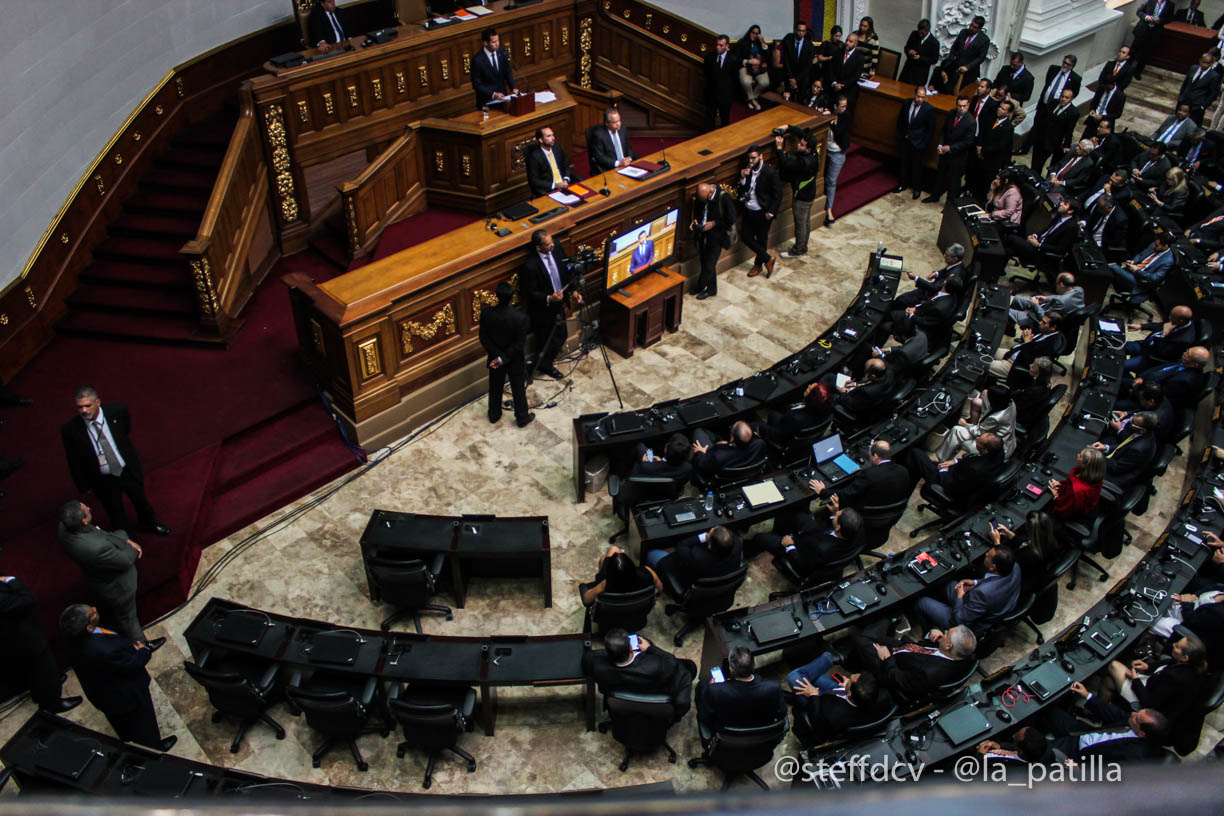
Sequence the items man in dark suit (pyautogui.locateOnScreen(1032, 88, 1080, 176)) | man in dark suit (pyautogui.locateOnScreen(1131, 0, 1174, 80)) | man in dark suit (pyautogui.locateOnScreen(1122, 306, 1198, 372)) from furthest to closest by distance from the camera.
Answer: man in dark suit (pyautogui.locateOnScreen(1131, 0, 1174, 80)) → man in dark suit (pyautogui.locateOnScreen(1032, 88, 1080, 176)) → man in dark suit (pyautogui.locateOnScreen(1122, 306, 1198, 372))

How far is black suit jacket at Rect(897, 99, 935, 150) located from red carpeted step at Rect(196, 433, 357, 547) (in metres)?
8.44

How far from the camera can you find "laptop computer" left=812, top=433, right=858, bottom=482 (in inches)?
280

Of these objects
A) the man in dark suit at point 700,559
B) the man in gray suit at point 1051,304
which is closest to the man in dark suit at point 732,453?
the man in dark suit at point 700,559

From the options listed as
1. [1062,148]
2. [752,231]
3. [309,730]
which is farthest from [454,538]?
[1062,148]

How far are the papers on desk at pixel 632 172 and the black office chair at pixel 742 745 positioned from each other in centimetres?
599

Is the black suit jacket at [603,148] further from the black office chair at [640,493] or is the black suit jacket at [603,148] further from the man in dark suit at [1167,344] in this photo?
the man in dark suit at [1167,344]

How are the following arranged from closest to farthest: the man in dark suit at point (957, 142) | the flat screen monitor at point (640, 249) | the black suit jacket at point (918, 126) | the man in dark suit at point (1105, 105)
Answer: the flat screen monitor at point (640, 249) < the man in dark suit at point (957, 142) < the black suit jacket at point (918, 126) < the man in dark suit at point (1105, 105)

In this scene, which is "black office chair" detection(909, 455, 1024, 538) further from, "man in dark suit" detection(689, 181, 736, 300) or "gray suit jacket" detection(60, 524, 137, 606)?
"gray suit jacket" detection(60, 524, 137, 606)

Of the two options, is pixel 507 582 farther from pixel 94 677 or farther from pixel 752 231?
pixel 752 231

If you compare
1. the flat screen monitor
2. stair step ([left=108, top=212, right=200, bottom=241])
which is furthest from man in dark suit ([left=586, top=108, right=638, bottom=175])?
stair step ([left=108, top=212, right=200, bottom=241])

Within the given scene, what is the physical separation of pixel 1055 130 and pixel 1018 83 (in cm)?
92

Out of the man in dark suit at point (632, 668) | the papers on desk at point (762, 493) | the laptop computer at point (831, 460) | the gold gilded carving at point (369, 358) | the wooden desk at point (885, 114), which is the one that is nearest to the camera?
the man in dark suit at point (632, 668)

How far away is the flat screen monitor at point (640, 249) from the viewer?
351 inches

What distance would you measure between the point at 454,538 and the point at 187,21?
7.26 m
